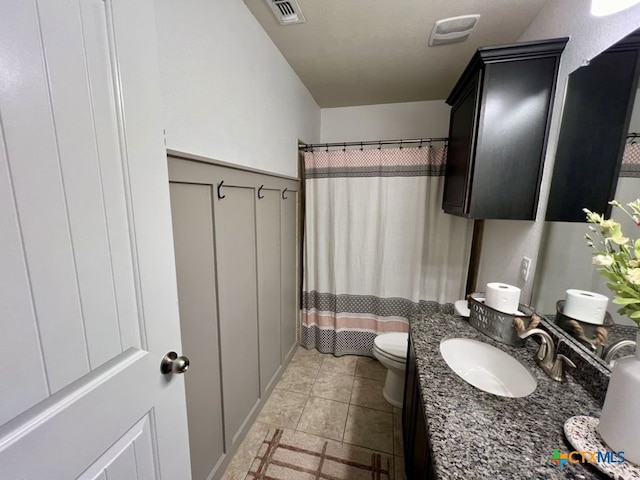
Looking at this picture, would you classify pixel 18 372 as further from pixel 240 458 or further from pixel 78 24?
pixel 240 458

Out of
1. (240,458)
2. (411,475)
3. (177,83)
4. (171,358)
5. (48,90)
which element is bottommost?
(240,458)

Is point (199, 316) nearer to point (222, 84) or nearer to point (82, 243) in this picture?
point (82, 243)

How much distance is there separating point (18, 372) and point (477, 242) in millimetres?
2547

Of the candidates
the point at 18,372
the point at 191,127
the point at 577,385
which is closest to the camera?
the point at 18,372

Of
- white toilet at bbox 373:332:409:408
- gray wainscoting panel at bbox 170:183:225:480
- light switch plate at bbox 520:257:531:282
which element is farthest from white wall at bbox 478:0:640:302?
gray wainscoting panel at bbox 170:183:225:480

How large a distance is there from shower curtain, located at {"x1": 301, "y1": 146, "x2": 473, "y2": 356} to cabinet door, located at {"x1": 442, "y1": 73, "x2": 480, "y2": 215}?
0.32 metres

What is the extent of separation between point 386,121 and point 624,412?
269 centimetres

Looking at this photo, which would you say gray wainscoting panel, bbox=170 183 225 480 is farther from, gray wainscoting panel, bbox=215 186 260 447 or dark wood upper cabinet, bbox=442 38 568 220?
dark wood upper cabinet, bbox=442 38 568 220

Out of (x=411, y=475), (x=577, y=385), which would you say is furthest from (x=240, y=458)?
(x=577, y=385)

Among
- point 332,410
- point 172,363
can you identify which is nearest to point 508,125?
point 172,363

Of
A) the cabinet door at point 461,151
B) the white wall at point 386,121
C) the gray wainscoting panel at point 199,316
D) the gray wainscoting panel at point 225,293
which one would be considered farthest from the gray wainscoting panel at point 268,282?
the white wall at point 386,121

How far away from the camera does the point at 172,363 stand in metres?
0.81

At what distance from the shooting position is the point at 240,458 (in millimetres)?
1504

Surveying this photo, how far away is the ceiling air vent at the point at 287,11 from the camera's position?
4.43 feet
